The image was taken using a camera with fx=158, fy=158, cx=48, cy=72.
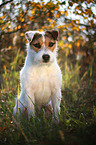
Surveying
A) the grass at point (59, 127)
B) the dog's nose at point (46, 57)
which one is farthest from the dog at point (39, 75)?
the grass at point (59, 127)

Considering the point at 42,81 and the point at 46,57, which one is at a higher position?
the point at 46,57

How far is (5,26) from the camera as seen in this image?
4965 millimetres

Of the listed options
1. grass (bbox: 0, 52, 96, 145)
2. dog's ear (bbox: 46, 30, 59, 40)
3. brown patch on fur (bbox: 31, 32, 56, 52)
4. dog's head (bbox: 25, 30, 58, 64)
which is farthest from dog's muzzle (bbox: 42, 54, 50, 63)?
grass (bbox: 0, 52, 96, 145)

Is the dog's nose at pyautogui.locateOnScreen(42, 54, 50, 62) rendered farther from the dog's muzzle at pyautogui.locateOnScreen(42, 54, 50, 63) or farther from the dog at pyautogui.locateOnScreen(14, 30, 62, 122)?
the dog at pyautogui.locateOnScreen(14, 30, 62, 122)

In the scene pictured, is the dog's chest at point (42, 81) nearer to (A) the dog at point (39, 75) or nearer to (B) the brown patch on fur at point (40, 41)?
(A) the dog at point (39, 75)

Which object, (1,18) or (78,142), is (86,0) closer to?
(1,18)

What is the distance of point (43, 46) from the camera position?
290cm

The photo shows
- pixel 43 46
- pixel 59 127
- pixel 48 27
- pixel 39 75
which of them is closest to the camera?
pixel 59 127

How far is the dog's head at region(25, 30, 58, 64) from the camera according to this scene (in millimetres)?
2785

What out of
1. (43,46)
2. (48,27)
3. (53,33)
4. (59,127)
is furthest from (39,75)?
(48,27)

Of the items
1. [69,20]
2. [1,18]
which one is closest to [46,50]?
[1,18]

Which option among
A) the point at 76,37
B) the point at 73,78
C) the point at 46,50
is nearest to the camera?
the point at 46,50

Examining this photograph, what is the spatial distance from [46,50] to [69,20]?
3.20m

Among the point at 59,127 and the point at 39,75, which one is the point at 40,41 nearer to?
the point at 39,75
